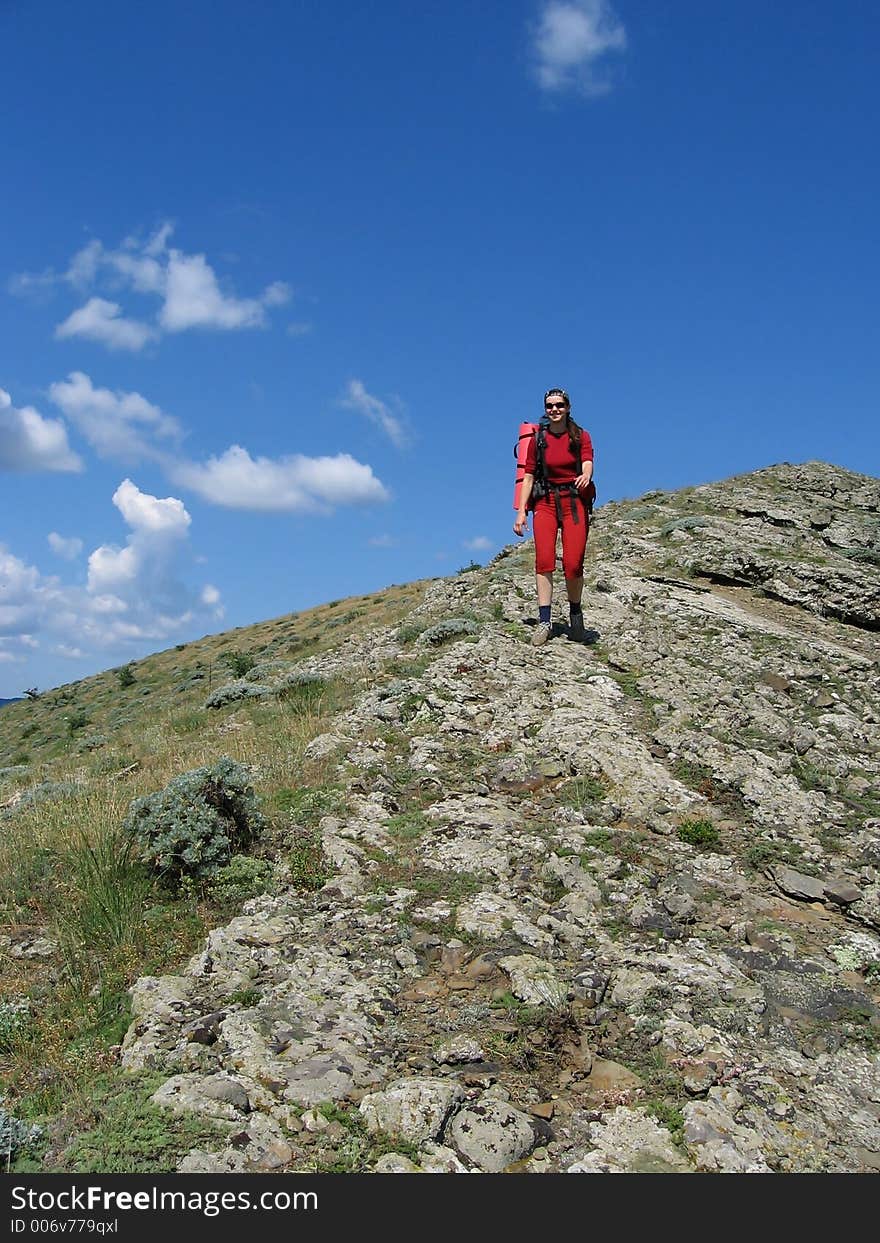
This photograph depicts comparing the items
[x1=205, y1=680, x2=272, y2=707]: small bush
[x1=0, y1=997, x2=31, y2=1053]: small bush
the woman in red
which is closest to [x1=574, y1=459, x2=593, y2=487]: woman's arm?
the woman in red

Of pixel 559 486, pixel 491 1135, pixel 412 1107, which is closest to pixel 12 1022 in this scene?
pixel 412 1107

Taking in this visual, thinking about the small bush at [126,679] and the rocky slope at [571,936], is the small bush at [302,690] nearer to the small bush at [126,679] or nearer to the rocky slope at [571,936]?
the rocky slope at [571,936]

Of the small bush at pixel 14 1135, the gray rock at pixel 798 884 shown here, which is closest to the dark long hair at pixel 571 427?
the gray rock at pixel 798 884

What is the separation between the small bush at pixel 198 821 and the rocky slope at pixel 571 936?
60 centimetres

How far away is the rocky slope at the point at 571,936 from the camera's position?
3910 mm

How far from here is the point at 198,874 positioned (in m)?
6.22

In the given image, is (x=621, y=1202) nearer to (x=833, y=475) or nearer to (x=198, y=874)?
(x=198, y=874)

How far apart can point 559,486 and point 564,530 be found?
573mm

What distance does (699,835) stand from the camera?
22.4ft

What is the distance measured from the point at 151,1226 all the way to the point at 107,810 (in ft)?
14.4

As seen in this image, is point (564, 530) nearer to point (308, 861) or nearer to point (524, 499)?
point (524, 499)

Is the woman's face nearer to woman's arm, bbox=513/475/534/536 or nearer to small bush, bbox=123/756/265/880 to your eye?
woman's arm, bbox=513/475/534/536

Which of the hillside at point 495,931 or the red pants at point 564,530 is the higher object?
the red pants at point 564,530

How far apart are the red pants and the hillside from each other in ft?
3.97
